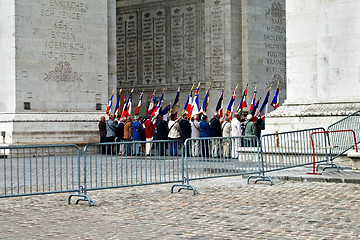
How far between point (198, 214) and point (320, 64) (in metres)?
8.14

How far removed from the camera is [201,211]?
30.7 feet

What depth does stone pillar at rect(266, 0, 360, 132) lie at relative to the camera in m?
15.7

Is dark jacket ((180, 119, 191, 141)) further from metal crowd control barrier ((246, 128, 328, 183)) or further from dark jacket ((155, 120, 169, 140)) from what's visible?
metal crowd control barrier ((246, 128, 328, 183))

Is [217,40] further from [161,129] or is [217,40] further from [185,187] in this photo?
[185,187]

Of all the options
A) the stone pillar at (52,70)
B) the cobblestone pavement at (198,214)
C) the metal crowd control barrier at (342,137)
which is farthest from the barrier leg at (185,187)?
the stone pillar at (52,70)

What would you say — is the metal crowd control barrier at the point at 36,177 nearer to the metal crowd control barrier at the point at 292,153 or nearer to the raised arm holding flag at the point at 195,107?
the metal crowd control barrier at the point at 292,153

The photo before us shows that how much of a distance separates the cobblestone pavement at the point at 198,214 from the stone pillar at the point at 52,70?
9.86 m

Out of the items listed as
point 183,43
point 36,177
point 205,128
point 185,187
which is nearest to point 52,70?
point 205,128

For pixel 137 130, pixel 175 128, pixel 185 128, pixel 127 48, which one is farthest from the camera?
pixel 127 48

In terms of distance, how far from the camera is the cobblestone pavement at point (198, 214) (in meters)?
7.70

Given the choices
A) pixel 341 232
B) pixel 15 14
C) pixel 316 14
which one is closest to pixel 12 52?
pixel 15 14

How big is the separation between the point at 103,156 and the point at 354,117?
5.83m

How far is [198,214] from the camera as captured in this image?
29.8 ft

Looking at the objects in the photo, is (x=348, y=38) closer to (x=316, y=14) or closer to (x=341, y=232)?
(x=316, y=14)
